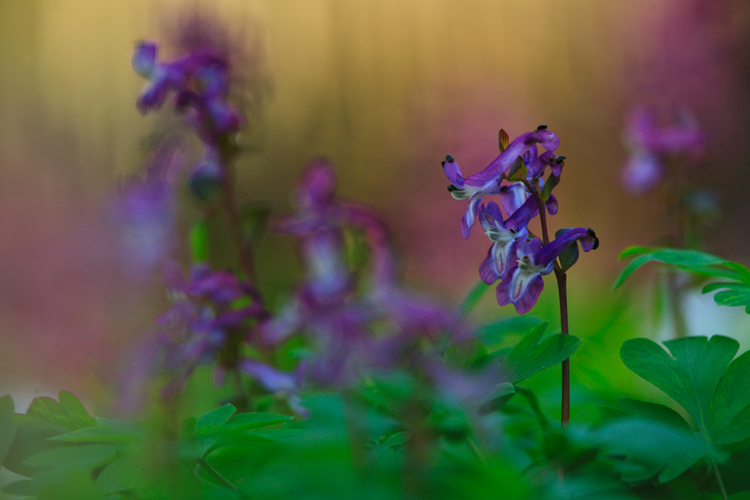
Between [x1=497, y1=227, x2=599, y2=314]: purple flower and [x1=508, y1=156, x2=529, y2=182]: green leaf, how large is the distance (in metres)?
0.05

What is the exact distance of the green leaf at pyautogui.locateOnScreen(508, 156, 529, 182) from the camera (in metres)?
0.49

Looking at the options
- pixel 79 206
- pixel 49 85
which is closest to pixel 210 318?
pixel 79 206

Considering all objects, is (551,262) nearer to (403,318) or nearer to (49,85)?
(403,318)

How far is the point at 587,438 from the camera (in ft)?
1.34

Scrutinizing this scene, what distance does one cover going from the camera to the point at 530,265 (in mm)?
490

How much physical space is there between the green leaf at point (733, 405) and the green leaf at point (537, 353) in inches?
4.9

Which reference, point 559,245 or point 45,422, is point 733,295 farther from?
point 45,422

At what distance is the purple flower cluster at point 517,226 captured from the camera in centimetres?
49

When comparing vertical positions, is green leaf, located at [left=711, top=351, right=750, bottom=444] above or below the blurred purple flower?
below

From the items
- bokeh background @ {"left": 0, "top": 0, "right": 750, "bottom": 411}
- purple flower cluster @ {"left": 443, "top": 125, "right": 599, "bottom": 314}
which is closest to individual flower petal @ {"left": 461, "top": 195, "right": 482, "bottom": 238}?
purple flower cluster @ {"left": 443, "top": 125, "right": 599, "bottom": 314}

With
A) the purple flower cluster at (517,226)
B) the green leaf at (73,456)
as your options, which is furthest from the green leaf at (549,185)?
the green leaf at (73,456)

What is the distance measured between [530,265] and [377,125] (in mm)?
2587

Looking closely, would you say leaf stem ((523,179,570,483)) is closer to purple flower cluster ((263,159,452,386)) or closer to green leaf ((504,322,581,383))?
green leaf ((504,322,581,383))

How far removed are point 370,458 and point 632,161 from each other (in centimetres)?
110
